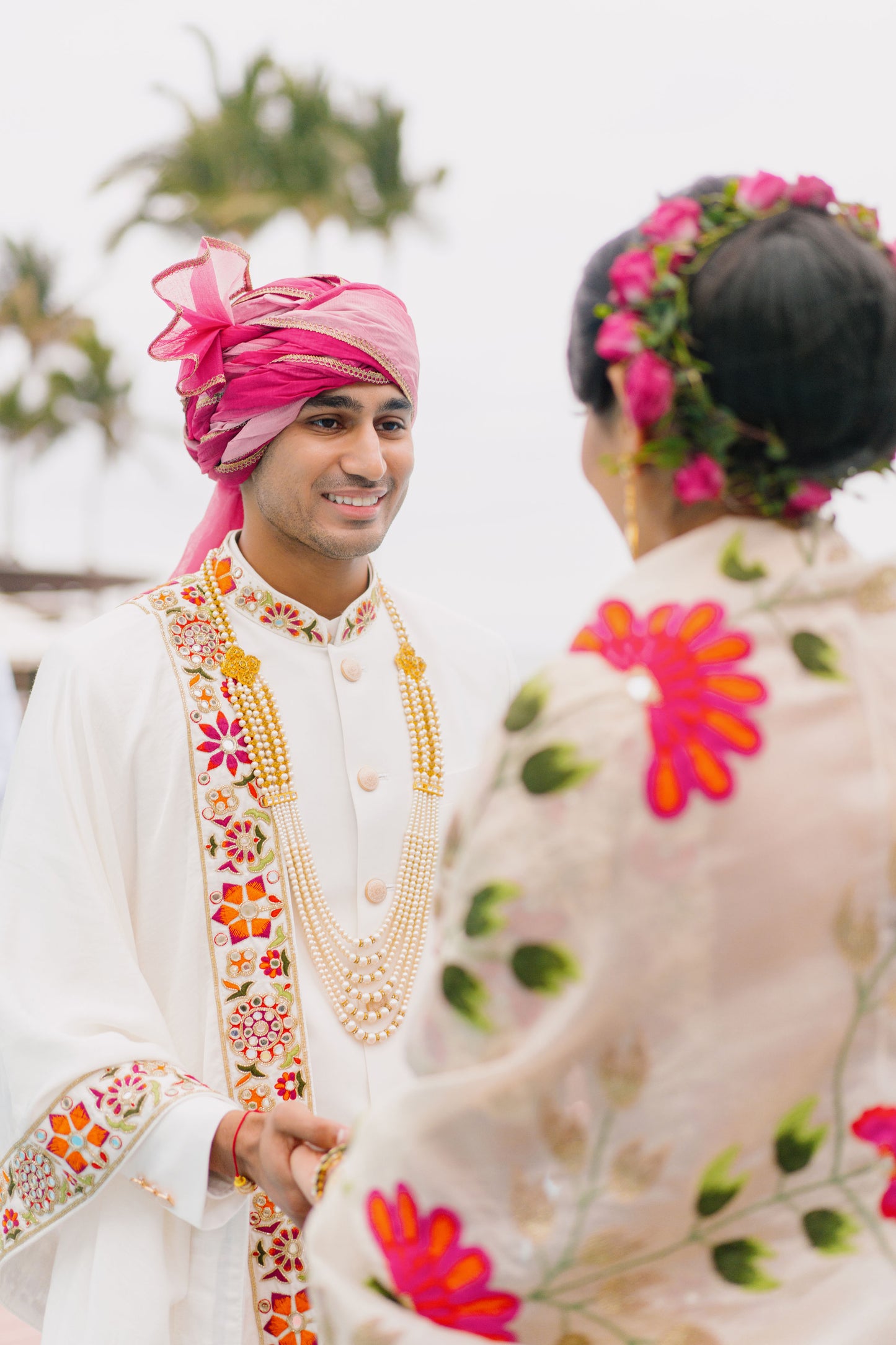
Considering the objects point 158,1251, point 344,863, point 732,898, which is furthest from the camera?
point 344,863

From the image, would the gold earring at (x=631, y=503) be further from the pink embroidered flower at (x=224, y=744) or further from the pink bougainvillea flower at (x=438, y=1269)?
the pink embroidered flower at (x=224, y=744)

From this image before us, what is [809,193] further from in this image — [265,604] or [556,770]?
[265,604]

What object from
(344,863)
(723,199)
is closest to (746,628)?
(723,199)

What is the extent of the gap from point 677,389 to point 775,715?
11.1 inches

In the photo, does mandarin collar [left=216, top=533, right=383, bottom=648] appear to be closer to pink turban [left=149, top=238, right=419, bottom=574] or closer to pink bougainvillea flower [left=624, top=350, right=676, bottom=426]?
pink turban [left=149, top=238, right=419, bottom=574]

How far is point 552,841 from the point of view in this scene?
1078 mm

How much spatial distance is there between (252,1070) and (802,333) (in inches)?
48.4

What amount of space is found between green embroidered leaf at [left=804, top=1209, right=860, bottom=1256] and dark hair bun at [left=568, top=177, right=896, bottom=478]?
64 cm

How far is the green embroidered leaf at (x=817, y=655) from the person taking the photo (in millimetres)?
1126

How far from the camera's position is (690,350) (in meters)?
1.14

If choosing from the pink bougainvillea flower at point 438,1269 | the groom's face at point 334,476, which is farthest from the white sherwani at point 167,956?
the pink bougainvillea flower at point 438,1269

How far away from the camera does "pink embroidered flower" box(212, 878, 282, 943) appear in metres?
1.87

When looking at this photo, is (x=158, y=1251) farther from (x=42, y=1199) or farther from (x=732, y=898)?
(x=732, y=898)

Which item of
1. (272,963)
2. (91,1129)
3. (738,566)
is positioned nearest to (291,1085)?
(272,963)
